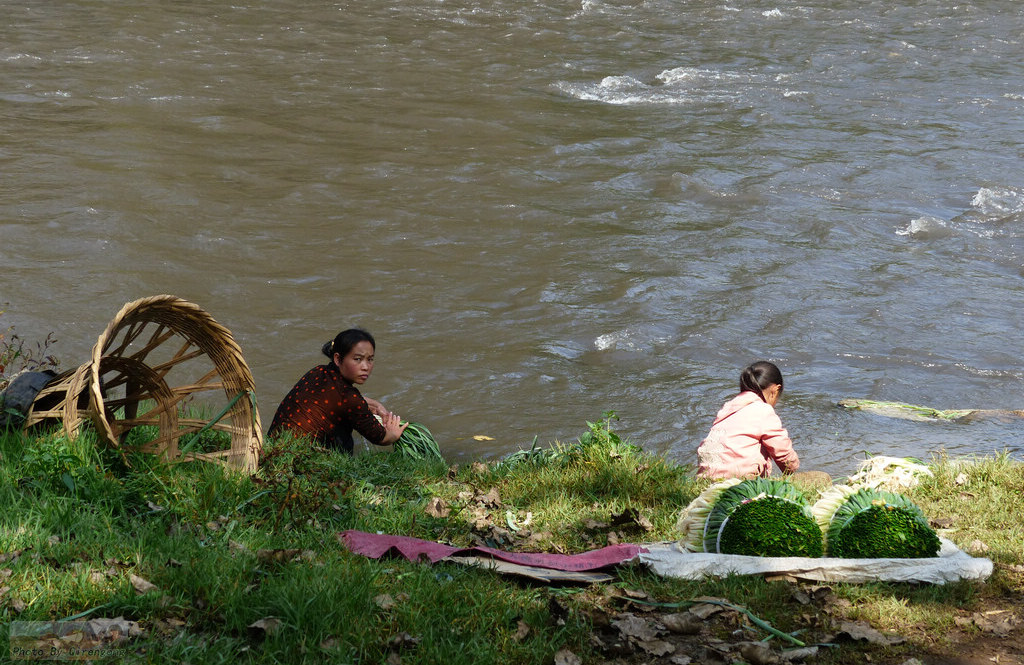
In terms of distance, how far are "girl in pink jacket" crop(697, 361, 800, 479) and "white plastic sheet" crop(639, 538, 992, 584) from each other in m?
1.70

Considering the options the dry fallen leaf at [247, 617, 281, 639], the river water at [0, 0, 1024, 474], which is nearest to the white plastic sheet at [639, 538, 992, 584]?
the dry fallen leaf at [247, 617, 281, 639]

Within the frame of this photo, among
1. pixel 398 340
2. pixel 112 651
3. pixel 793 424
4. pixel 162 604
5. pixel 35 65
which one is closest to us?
pixel 112 651

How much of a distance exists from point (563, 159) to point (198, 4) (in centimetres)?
1139

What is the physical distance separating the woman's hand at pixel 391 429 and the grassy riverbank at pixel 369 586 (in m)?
1.10

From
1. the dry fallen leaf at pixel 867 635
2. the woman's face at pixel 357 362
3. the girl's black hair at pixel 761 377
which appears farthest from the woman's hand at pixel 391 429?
the dry fallen leaf at pixel 867 635

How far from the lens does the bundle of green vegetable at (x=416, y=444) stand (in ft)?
22.6

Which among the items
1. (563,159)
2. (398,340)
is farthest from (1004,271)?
(398,340)

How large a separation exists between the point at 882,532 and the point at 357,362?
3.45m

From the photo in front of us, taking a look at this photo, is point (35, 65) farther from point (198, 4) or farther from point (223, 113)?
point (198, 4)

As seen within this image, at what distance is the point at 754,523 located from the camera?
474cm

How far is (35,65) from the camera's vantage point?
17.1 meters

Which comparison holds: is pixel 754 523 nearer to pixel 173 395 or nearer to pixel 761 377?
pixel 761 377

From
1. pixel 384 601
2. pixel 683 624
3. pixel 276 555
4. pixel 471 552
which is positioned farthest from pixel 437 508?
pixel 683 624

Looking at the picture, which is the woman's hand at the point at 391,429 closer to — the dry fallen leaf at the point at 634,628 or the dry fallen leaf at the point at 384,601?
the dry fallen leaf at the point at 384,601
